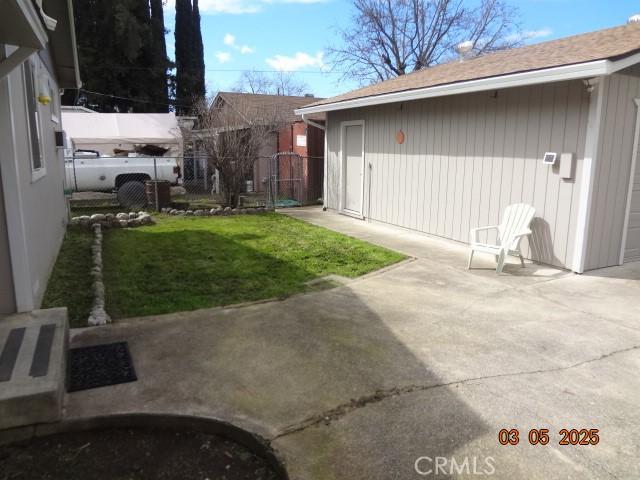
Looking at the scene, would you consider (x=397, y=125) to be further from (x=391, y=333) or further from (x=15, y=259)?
(x=15, y=259)

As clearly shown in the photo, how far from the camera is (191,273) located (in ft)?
20.0

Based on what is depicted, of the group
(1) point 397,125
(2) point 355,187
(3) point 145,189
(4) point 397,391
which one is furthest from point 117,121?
(4) point 397,391

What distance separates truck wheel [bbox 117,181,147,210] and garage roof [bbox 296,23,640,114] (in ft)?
20.2

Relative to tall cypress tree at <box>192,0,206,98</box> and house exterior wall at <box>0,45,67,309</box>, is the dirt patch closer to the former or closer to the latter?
house exterior wall at <box>0,45,67,309</box>

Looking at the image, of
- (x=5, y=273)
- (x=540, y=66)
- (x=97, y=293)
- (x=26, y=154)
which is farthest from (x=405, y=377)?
(x=540, y=66)

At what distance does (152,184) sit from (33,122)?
621 centimetres

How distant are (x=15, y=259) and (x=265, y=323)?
80.1 inches

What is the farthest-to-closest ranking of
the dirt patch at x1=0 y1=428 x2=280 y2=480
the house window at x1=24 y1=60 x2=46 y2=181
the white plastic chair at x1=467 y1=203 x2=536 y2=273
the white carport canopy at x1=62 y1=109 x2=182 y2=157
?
1. the white carport canopy at x1=62 y1=109 x2=182 y2=157
2. the white plastic chair at x1=467 y1=203 x2=536 y2=273
3. the house window at x1=24 y1=60 x2=46 y2=181
4. the dirt patch at x1=0 y1=428 x2=280 y2=480

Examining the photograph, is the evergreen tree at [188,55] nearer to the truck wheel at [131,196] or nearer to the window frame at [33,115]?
the truck wheel at [131,196]

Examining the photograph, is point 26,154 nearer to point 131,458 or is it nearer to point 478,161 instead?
point 131,458

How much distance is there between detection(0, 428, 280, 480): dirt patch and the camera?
8.04 ft

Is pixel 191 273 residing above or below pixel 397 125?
below
